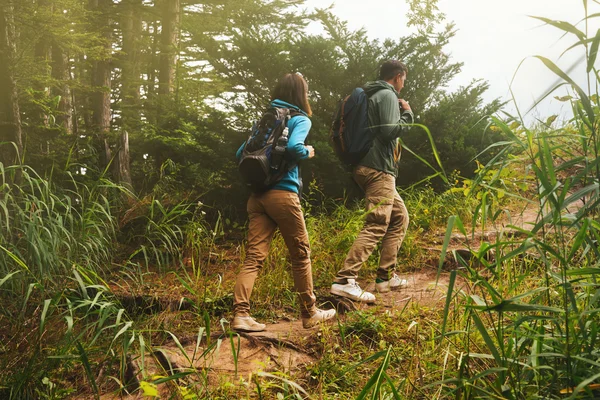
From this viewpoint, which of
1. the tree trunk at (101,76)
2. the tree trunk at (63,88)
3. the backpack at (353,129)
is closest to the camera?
the backpack at (353,129)

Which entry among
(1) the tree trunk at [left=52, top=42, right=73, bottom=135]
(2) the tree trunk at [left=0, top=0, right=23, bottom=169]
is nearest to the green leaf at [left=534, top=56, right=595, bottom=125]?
(2) the tree trunk at [left=0, top=0, right=23, bottom=169]

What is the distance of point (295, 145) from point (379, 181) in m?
1.21

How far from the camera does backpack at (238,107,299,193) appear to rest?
12.3ft

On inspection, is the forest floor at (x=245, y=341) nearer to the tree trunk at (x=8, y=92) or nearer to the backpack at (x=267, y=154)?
the backpack at (x=267, y=154)

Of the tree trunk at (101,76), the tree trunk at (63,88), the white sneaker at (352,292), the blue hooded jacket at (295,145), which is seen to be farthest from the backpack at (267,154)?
the tree trunk at (63,88)

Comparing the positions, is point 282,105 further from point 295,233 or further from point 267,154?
point 295,233

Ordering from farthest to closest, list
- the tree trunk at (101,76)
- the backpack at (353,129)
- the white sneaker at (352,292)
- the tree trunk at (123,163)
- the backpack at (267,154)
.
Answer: the tree trunk at (101,76) → the tree trunk at (123,163) → the backpack at (353,129) → the white sneaker at (352,292) → the backpack at (267,154)

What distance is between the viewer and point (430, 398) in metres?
2.48

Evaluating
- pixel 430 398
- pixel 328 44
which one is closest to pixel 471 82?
pixel 328 44

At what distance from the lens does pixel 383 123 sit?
451 centimetres

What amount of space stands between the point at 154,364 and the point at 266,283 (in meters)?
1.93

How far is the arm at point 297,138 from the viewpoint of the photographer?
379 cm

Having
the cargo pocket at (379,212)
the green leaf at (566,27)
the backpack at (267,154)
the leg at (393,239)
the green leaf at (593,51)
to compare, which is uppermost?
the green leaf at (566,27)

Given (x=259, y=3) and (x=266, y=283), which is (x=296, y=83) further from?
(x=259, y=3)
